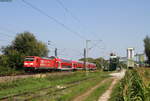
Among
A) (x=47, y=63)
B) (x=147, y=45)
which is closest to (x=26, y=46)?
(x=47, y=63)

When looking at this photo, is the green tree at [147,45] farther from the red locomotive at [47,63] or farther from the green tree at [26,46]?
the green tree at [26,46]

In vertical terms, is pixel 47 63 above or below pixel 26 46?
below

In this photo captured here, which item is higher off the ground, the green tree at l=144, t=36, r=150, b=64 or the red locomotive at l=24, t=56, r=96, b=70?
the green tree at l=144, t=36, r=150, b=64

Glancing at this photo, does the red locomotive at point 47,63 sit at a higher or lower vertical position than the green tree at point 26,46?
lower

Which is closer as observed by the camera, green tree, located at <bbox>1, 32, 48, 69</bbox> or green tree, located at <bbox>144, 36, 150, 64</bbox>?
green tree, located at <bbox>144, 36, 150, 64</bbox>

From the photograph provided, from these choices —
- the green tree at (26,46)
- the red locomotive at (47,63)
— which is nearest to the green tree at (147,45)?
the red locomotive at (47,63)

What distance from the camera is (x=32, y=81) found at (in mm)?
33219

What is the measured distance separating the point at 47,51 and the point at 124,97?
77.9 metres

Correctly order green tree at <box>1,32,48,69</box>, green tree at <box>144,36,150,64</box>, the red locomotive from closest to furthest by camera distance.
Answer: the red locomotive, green tree at <box>144,36,150,64</box>, green tree at <box>1,32,48,69</box>

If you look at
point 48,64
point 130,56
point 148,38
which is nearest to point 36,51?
point 48,64

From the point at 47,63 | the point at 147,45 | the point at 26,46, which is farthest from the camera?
the point at 26,46

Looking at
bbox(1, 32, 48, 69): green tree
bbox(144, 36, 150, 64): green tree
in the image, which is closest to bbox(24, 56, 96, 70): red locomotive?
bbox(1, 32, 48, 69): green tree

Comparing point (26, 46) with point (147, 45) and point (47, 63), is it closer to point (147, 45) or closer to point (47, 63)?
point (47, 63)

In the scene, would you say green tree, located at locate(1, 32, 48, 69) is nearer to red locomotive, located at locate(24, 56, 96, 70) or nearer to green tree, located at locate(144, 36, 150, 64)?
red locomotive, located at locate(24, 56, 96, 70)
